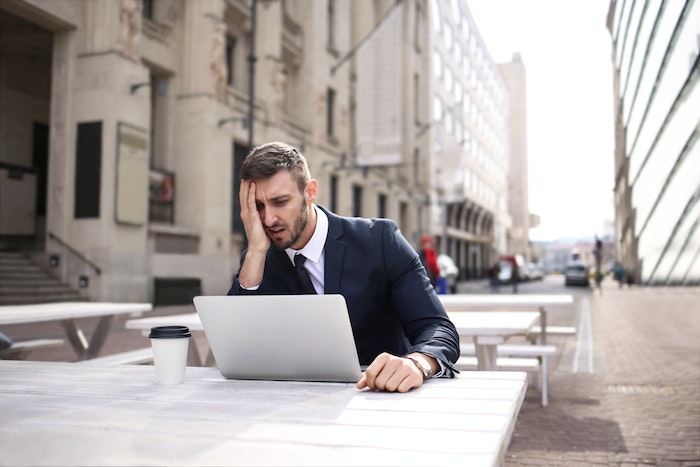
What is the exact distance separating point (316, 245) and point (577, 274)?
43.8 m

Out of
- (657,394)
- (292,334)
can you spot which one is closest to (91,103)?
(657,394)

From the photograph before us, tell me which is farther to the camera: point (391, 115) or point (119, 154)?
point (391, 115)

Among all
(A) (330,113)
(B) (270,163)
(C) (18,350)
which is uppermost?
(A) (330,113)

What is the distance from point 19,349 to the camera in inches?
195

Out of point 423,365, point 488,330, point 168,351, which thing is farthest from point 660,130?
point 168,351

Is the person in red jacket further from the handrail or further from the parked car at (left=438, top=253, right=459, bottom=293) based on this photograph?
the handrail

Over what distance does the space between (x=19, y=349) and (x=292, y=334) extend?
13.4ft

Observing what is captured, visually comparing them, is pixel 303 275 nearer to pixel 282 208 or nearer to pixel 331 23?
pixel 282 208

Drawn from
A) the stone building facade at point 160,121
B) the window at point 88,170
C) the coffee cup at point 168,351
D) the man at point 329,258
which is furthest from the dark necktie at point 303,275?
the window at point 88,170

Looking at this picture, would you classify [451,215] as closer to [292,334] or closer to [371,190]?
[371,190]

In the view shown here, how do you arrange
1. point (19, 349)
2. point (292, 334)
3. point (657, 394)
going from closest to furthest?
point (292, 334)
point (19, 349)
point (657, 394)

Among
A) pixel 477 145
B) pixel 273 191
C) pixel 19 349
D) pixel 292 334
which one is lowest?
pixel 19 349

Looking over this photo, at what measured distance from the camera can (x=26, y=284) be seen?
14008 millimetres

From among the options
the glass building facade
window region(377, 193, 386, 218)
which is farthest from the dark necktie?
window region(377, 193, 386, 218)
